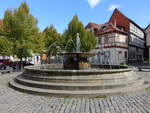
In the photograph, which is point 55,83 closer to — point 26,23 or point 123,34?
point 26,23

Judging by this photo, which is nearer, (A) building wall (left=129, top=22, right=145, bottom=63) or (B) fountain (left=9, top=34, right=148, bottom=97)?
(B) fountain (left=9, top=34, right=148, bottom=97)

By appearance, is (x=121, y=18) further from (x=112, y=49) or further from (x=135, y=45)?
(x=112, y=49)

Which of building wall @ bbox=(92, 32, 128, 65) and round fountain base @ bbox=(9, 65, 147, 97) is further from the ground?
building wall @ bbox=(92, 32, 128, 65)

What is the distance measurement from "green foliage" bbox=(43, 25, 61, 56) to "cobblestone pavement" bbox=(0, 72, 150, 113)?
29818mm

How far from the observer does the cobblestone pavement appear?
593cm

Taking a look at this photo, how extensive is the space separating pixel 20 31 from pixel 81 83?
15.3 metres

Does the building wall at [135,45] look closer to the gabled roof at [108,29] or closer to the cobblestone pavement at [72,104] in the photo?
the gabled roof at [108,29]

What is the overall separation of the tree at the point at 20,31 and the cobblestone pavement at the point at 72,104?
14.2m

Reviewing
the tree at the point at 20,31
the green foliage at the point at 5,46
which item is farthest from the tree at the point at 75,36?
the green foliage at the point at 5,46

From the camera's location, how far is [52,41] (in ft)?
125

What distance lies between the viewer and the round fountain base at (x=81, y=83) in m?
7.96

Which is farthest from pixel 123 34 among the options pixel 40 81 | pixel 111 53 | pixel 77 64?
pixel 40 81

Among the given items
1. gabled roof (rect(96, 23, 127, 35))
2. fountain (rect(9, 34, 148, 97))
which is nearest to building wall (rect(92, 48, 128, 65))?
gabled roof (rect(96, 23, 127, 35))

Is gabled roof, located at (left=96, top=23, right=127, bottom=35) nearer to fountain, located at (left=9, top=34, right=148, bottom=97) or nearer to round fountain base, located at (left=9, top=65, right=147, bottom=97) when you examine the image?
fountain, located at (left=9, top=34, right=148, bottom=97)
